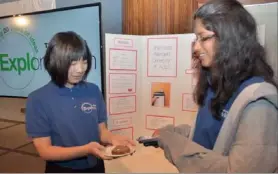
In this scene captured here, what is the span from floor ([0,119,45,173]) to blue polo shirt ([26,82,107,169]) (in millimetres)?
475

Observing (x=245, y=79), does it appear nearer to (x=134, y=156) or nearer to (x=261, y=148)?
(x=261, y=148)

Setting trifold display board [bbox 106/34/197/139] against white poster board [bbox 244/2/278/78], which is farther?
trifold display board [bbox 106/34/197/139]

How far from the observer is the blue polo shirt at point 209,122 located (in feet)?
1.79

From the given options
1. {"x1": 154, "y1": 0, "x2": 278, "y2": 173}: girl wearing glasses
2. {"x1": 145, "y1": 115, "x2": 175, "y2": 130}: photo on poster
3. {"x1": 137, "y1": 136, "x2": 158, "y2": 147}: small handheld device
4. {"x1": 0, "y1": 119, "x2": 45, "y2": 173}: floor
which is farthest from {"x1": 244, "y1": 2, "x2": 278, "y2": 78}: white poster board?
{"x1": 0, "y1": 119, "x2": 45, "y2": 173}: floor

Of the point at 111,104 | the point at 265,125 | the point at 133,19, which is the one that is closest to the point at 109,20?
the point at 133,19

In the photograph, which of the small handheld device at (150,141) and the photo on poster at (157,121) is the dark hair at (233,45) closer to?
the small handheld device at (150,141)

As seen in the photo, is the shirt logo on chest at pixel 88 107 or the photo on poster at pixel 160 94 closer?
the shirt logo on chest at pixel 88 107

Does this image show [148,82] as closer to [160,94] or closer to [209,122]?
[160,94]

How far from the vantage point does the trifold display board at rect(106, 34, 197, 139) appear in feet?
4.09

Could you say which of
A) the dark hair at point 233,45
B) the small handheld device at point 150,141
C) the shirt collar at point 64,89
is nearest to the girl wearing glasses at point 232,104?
the dark hair at point 233,45

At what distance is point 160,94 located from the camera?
1.34m

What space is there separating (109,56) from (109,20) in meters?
0.29

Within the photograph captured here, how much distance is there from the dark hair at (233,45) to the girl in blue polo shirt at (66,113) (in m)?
0.42

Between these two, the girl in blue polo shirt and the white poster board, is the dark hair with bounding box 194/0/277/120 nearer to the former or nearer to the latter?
the white poster board
